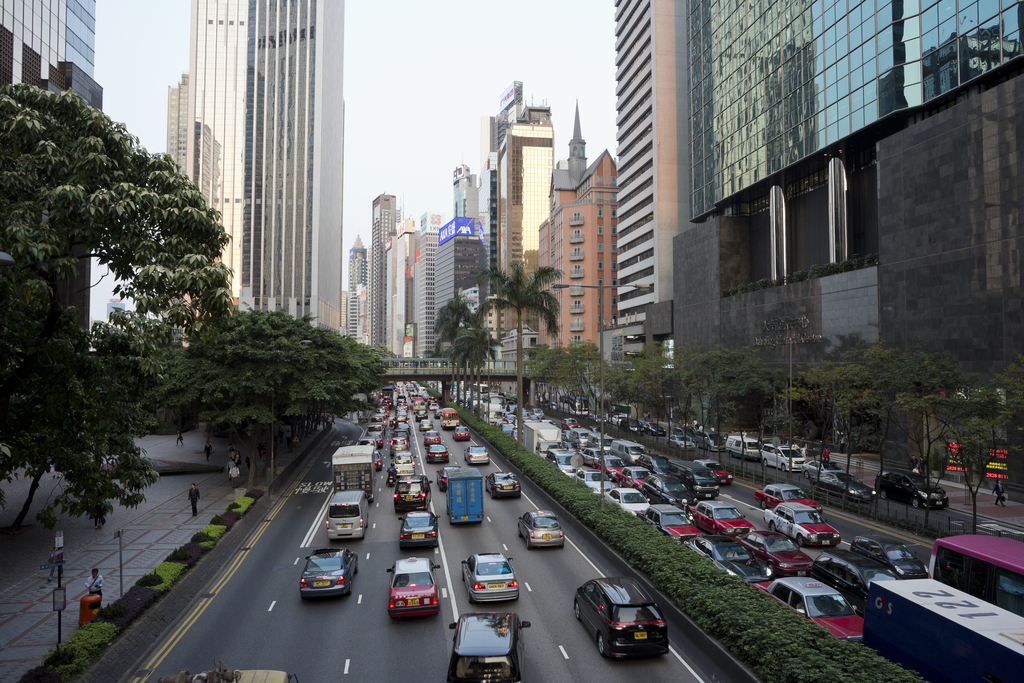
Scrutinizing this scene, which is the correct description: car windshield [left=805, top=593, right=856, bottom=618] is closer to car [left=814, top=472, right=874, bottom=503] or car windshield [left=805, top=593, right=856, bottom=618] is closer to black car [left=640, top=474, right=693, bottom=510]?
black car [left=640, top=474, right=693, bottom=510]

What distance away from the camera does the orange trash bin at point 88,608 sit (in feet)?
54.7

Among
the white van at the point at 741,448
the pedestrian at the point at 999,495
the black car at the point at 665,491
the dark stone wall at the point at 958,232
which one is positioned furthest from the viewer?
the white van at the point at 741,448

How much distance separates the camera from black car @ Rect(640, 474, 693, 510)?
30.8 metres

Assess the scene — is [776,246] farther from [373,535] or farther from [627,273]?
[373,535]

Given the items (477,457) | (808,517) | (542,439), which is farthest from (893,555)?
(477,457)

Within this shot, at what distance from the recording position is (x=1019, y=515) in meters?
29.9

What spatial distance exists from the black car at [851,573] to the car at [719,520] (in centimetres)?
544

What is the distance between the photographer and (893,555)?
19.5 meters

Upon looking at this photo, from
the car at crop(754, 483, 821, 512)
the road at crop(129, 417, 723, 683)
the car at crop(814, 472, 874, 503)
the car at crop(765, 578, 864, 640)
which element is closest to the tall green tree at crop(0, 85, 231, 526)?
the road at crop(129, 417, 723, 683)

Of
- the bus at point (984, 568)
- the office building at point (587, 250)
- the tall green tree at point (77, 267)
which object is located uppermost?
the office building at point (587, 250)

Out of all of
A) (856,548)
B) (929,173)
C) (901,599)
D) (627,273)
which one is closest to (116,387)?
(901,599)

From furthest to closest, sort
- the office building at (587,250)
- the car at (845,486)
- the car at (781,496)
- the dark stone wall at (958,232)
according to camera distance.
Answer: the office building at (587,250)
the dark stone wall at (958,232)
the car at (845,486)
the car at (781,496)

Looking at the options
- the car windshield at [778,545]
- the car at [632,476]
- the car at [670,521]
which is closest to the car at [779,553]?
the car windshield at [778,545]

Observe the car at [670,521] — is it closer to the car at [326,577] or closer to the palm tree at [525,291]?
the car at [326,577]
